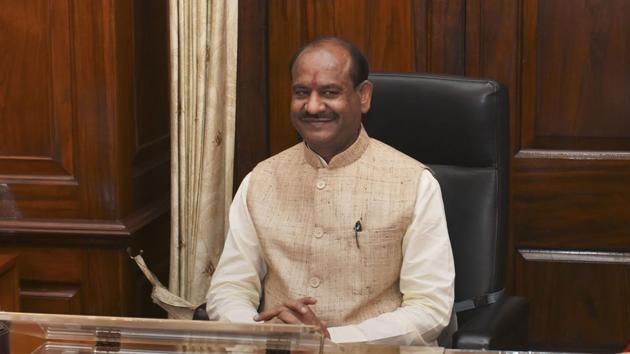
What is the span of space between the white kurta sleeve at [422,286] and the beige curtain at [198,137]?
0.93 metres

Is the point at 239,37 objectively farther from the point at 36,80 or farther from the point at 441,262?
the point at 441,262

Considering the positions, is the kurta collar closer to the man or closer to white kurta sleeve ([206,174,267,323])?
the man

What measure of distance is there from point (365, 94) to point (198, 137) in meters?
0.83

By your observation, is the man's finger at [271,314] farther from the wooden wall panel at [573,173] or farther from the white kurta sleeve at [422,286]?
the wooden wall panel at [573,173]

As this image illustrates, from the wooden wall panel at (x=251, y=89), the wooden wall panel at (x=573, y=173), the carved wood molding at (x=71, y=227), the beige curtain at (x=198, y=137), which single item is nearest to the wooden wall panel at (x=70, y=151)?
the carved wood molding at (x=71, y=227)

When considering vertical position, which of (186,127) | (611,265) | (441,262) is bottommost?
(611,265)

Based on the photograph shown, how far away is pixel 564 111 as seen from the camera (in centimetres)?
348

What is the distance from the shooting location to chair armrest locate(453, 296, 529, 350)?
2412 mm

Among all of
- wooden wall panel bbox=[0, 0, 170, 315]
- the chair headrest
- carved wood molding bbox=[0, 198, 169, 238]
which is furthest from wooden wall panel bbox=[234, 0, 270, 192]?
the chair headrest

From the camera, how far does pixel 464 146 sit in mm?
2746

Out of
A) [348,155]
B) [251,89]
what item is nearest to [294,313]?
[348,155]

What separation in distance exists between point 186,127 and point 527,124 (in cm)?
101

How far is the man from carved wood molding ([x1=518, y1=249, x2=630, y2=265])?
1074mm

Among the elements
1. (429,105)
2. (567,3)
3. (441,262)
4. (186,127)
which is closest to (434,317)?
(441,262)
